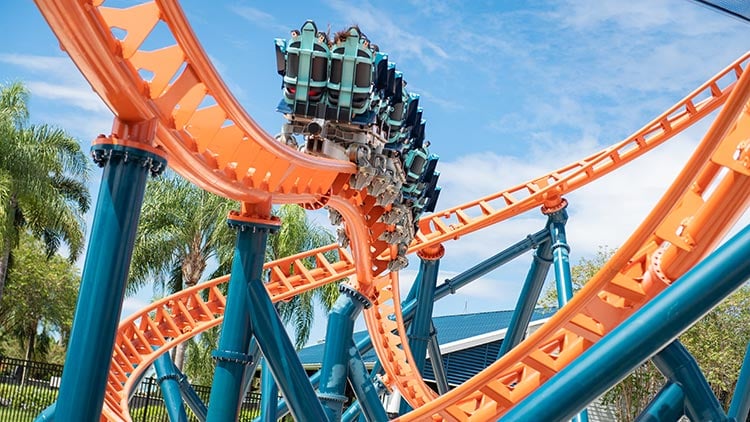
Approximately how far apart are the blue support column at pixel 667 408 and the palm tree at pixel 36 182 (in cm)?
1414

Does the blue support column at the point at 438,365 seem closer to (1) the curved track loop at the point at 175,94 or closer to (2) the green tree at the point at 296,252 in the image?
(1) the curved track loop at the point at 175,94

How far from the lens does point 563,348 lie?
5617mm

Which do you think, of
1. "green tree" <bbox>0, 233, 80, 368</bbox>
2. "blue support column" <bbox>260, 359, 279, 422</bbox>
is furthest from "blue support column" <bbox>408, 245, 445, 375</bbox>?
"green tree" <bbox>0, 233, 80, 368</bbox>

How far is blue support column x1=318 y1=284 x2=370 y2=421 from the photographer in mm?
7965

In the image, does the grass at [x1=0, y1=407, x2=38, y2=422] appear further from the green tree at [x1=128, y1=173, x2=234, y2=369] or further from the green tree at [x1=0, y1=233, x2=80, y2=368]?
the green tree at [x1=0, y1=233, x2=80, y2=368]

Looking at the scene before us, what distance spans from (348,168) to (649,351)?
3378 mm

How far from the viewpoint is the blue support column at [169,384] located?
872cm

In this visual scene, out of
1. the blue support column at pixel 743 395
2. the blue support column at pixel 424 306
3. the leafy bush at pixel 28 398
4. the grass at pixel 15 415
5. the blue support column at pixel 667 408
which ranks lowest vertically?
the blue support column at pixel 667 408

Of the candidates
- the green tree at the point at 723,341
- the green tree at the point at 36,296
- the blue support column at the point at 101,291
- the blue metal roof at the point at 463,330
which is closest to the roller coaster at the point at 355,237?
the blue support column at the point at 101,291

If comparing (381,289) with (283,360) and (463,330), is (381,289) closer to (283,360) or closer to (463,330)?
(283,360)

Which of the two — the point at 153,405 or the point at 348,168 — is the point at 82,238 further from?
the point at 348,168

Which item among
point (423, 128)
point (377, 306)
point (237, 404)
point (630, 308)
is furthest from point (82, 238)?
point (630, 308)

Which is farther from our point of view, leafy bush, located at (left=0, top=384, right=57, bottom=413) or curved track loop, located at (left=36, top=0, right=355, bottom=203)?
leafy bush, located at (left=0, top=384, right=57, bottom=413)

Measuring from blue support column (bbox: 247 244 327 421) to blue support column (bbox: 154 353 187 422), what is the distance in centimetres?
308
